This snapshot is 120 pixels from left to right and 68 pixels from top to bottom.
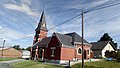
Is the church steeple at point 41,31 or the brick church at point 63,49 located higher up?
the church steeple at point 41,31

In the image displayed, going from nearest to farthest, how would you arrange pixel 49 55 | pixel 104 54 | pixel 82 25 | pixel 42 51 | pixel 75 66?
pixel 82 25 → pixel 75 66 → pixel 49 55 → pixel 42 51 → pixel 104 54

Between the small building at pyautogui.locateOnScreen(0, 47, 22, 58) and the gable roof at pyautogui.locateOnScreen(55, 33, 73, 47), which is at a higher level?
the gable roof at pyautogui.locateOnScreen(55, 33, 73, 47)

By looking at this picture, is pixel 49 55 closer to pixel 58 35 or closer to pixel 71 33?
pixel 58 35

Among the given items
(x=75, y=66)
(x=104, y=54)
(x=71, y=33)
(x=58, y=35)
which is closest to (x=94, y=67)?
(x=75, y=66)

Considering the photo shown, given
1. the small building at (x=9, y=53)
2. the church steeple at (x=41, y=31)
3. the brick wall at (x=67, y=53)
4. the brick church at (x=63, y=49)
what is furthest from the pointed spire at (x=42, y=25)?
the small building at (x=9, y=53)

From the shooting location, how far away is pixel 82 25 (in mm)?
21859

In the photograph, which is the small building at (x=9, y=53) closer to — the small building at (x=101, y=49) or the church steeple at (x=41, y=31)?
the church steeple at (x=41, y=31)

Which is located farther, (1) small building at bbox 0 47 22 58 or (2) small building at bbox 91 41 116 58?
(1) small building at bbox 0 47 22 58

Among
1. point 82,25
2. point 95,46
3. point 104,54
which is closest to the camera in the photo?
point 82,25

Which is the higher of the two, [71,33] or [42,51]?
[71,33]

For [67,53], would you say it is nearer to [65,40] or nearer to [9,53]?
[65,40]

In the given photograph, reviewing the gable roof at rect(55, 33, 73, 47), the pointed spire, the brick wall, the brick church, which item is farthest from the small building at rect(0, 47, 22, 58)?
the brick wall

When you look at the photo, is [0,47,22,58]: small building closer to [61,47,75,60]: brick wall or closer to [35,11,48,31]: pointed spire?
[35,11,48,31]: pointed spire

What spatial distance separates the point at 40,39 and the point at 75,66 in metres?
32.1
